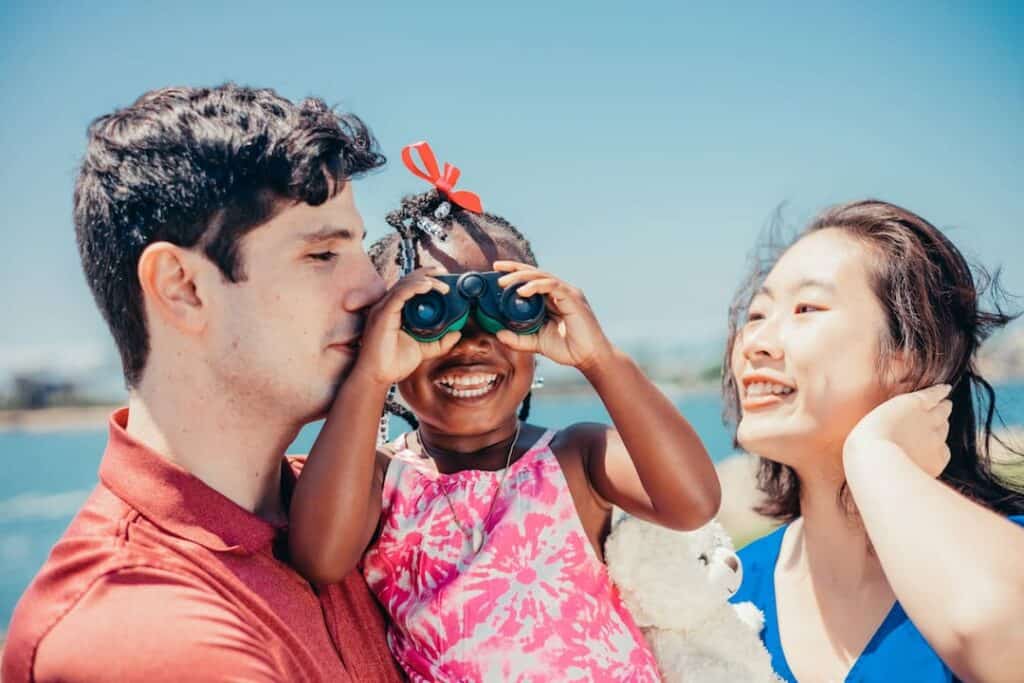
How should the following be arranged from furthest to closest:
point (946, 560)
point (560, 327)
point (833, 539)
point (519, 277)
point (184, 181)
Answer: point (833, 539) < point (560, 327) < point (519, 277) < point (184, 181) < point (946, 560)

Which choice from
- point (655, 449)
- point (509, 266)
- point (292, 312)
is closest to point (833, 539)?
point (655, 449)

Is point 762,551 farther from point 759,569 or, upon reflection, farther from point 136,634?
point 136,634

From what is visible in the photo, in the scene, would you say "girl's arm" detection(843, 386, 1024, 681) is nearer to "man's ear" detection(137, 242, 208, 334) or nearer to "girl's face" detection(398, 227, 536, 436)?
"girl's face" detection(398, 227, 536, 436)

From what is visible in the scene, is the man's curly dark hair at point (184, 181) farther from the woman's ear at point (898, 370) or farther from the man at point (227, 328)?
the woman's ear at point (898, 370)

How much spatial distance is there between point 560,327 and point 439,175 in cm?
66

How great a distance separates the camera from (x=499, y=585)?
211 centimetres

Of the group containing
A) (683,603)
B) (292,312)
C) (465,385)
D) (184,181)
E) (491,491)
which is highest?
(184,181)

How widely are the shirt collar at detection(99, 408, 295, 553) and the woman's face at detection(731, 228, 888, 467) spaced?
1.32 metres

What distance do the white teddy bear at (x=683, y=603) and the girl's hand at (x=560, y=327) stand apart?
485 mm

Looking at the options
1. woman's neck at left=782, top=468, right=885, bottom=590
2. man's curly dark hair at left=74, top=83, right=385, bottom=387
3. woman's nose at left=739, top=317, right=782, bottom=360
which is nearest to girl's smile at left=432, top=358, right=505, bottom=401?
man's curly dark hair at left=74, top=83, right=385, bottom=387

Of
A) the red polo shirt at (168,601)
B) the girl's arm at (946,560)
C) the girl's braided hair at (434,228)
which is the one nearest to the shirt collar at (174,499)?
the red polo shirt at (168,601)

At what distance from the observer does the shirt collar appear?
1.78 meters

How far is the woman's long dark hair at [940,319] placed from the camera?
2332 millimetres

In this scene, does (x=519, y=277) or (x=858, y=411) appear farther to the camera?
(x=858, y=411)
